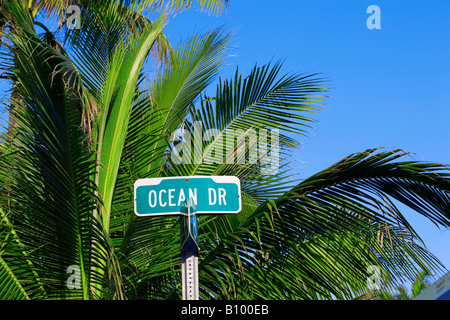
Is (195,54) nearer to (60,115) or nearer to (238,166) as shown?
(238,166)

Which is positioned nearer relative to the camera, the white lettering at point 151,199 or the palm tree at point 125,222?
the white lettering at point 151,199

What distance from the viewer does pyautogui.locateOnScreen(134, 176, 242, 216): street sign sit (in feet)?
9.10

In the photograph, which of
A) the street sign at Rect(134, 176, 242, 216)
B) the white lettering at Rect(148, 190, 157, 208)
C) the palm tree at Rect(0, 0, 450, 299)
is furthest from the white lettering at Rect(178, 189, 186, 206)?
the palm tree at Rect(0, 0, 450, 299)

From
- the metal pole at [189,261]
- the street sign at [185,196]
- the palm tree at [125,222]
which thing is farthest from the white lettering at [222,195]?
the palm tree at [125,222]

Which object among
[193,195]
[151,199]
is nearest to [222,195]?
[193,195]

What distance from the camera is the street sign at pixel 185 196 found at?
2773mm

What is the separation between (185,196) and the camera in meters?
2.79

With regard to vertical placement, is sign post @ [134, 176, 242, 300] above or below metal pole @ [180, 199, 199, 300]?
above

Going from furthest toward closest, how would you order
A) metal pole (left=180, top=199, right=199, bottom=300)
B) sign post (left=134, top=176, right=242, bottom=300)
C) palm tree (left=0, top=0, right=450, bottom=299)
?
1. palm tree (left=0, top=0, right=450, bottom=299)
2. sign post (left=134, top=176, right=242, bottom=300)
3. metal pole (left=180, top=199, right=199, bottom=300)

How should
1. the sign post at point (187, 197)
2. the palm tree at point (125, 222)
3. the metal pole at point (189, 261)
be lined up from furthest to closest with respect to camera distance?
the palm tree at point (125, 222), the sign post at point (187, 197), the metal pole at point (189, 261)

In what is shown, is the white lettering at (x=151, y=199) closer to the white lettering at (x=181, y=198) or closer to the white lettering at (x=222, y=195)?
the white lettering at (x=181, y=198)

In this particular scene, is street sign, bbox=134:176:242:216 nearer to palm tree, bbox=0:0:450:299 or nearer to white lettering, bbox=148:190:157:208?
white lettering, bbox=148:190:157:208

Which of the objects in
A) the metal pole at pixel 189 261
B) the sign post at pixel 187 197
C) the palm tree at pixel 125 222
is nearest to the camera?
the metal pole at pixel 189 261
